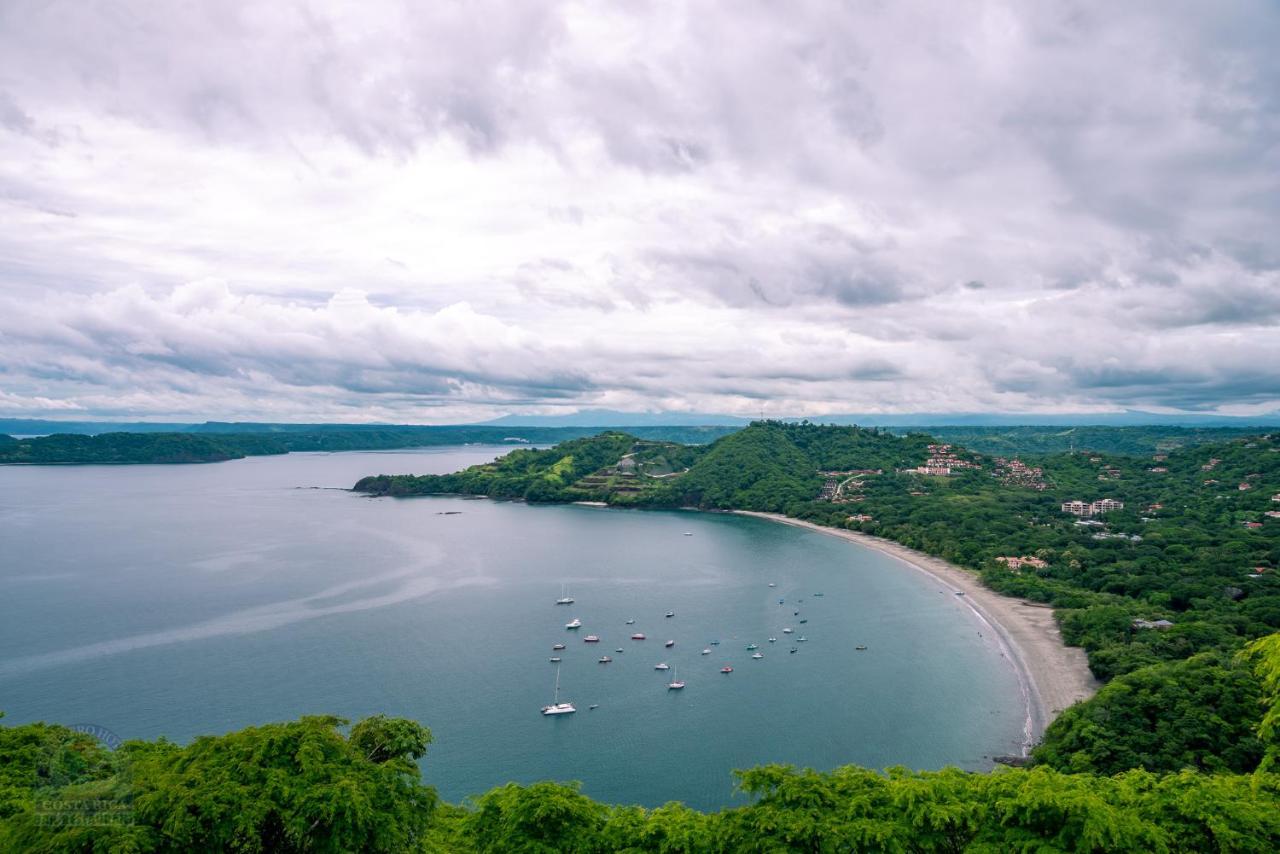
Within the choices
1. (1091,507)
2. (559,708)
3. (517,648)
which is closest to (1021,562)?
(1091,507)

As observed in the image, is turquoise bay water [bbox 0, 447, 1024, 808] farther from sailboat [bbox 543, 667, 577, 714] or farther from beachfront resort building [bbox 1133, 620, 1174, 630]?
beachfront resort building [bbox 1133, 620, 1174, 630]

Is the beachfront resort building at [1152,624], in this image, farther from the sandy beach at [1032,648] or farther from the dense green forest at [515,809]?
the dense green forest at [515,809]

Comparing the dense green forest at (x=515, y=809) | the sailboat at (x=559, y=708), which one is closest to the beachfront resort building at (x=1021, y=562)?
the sailboat at (x=559, y=708)

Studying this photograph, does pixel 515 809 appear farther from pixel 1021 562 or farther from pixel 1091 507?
pixel 1091 507

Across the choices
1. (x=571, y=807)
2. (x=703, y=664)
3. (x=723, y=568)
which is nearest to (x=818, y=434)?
(x=723, y=568)

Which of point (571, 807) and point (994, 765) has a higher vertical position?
point (571, 807)

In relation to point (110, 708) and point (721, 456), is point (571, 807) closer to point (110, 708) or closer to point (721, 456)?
point (110, 708)
